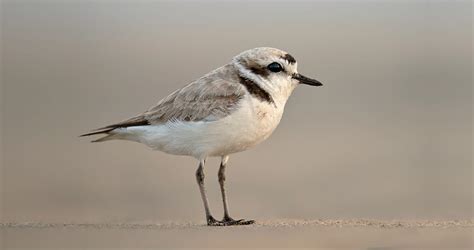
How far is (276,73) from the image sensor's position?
6.47 m

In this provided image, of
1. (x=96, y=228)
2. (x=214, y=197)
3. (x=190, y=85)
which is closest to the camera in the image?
(x=96, y=228)

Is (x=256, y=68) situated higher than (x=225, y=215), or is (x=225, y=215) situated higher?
(x=256, y=68)

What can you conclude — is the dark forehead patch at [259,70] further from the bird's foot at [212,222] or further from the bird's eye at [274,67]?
the bird's foot at [212,222]

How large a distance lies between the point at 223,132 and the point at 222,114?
0.13m

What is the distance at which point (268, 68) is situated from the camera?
21.2 ft

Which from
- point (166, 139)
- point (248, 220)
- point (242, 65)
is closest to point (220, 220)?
point (248, 220)

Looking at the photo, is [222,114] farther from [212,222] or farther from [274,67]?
[212,222]

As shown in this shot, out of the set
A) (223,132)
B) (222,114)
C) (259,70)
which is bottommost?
(223,132)

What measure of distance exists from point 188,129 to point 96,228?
37.3 inches

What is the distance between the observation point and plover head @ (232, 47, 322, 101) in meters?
6.43

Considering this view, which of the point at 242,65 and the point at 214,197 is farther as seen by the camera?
the point at 214,197

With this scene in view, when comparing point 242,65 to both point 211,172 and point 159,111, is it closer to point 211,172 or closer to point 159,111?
point 159,111

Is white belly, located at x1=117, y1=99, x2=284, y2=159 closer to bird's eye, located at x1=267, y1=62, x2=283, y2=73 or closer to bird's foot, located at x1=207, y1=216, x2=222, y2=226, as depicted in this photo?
bird's eye, located at x1=267, y1=62, x2=283, y2=73

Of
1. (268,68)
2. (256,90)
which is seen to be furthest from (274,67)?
(256,90)
